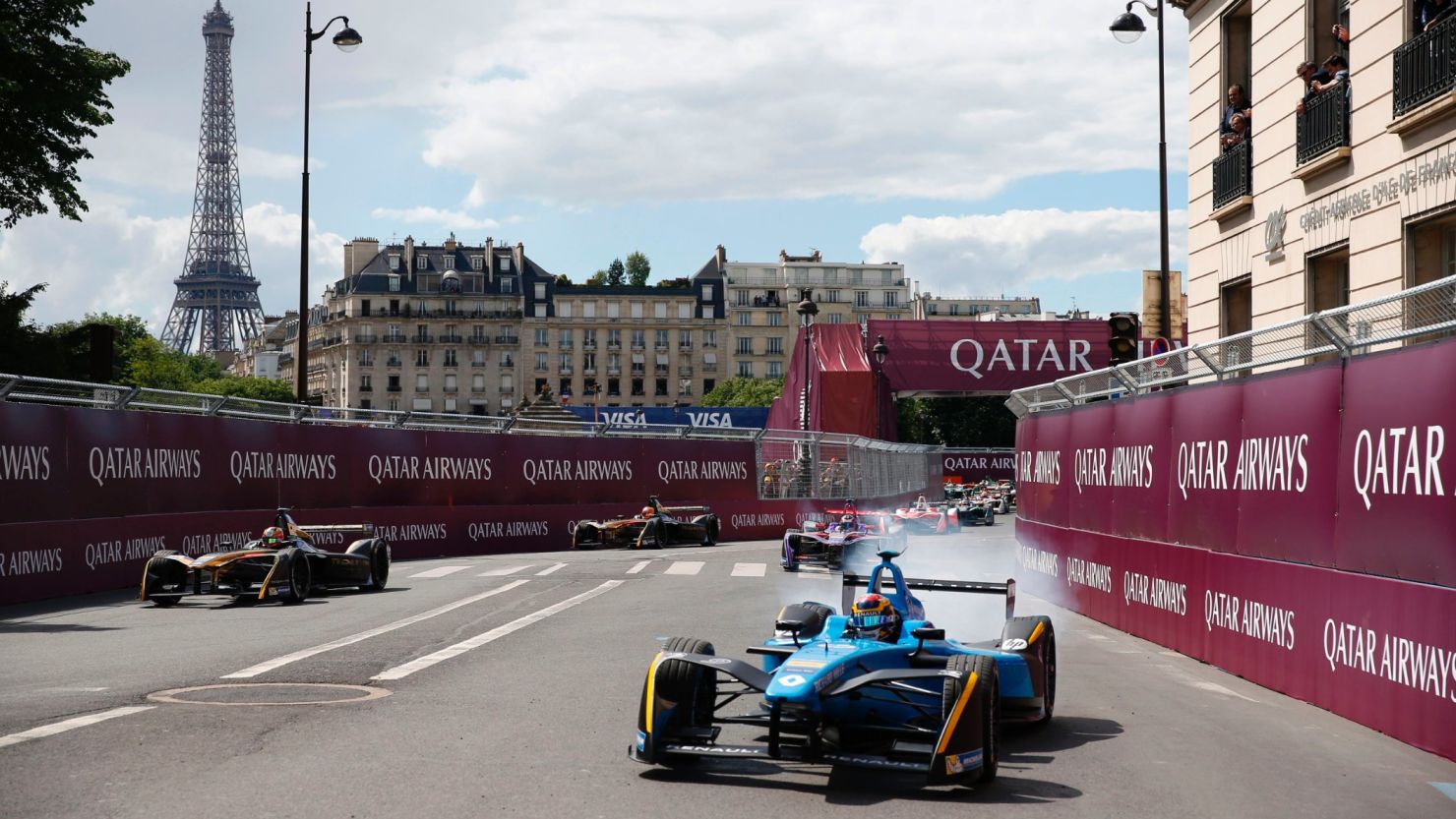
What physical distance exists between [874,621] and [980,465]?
3302 inches

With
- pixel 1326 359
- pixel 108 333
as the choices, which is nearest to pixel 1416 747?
pixel 1326 359

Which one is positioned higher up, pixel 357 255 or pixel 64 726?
pixel 357 255

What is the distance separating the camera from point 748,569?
2483cm

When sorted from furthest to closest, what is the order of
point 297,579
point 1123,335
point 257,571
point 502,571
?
point 502,571 → point 1123,335 → point 257,571 → point 297,579

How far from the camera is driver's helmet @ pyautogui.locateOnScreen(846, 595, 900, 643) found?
8422 mm

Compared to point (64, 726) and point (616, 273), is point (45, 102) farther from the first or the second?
point (616, 273)

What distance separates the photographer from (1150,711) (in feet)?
31.9

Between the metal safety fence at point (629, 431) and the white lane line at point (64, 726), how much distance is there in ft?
34.8

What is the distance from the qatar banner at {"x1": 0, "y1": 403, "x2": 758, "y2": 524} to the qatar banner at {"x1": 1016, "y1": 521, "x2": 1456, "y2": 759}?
43.1ft

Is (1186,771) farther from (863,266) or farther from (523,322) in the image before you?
(863,266)

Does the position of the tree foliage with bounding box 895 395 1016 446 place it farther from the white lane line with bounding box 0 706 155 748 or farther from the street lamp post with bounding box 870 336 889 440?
the white lane line with bounding box 0 706 155 748

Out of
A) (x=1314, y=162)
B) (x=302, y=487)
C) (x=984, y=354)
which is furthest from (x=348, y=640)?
(x=984, y=354)

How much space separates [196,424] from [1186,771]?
18417mm

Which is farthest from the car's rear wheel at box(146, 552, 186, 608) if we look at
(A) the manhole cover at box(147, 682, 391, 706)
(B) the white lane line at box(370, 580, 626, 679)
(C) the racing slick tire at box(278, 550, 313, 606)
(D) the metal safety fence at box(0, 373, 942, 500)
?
(A) the manhole cover at box(147, 682, 391, 706)
